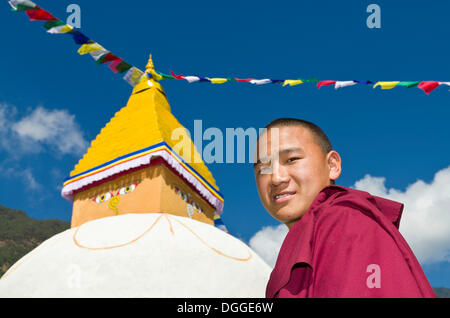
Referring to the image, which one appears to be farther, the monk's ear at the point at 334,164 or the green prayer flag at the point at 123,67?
the green prayer flag at the point at 123,67

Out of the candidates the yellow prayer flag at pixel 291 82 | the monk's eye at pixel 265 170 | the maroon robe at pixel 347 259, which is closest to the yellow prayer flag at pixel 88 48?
the yellow prayer flag at pixel 291 82

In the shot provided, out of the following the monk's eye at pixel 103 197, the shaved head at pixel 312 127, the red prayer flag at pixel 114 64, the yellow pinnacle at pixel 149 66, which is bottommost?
the shaved head at pixel 312 127

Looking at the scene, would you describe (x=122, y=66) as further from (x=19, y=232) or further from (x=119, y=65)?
(x=19, y=232)

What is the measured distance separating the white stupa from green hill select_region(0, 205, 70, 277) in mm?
30463

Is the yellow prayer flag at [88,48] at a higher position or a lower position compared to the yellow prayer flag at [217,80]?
higher

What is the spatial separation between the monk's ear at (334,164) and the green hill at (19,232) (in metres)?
35.9

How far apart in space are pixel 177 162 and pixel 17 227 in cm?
4175

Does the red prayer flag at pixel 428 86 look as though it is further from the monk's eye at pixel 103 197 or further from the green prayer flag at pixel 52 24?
the green prayer flag at pixel 52 24

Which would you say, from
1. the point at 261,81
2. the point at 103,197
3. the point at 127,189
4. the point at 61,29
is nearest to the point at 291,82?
the point at 261,81

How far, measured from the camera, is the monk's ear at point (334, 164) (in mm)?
1990

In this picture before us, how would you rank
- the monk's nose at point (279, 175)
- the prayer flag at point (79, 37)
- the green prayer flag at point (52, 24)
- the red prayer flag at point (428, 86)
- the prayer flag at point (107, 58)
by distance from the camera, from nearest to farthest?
the monk's nose at point (279, 175) → the red prayer flag at point (428, 86) → the green prayer flag at point (52, 24) → the prayer flag at point (79, 37) → the prayer flag at point (107, 58)

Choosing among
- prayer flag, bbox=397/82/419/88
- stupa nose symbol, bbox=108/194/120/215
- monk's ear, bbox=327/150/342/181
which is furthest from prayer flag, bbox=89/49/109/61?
monk's ear, bbox=327/150/342/181

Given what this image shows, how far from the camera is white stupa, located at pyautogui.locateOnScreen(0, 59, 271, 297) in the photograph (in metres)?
4.53

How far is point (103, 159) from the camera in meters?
7.18
